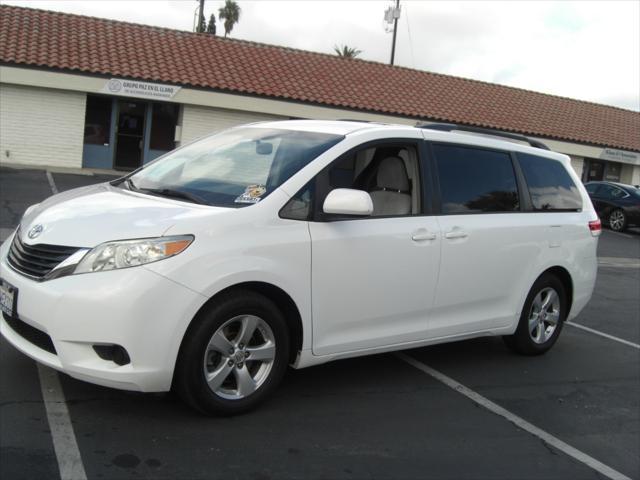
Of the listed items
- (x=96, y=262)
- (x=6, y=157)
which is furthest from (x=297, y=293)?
(x=6, y=157)

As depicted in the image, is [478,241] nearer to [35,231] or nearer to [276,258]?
[276,258]

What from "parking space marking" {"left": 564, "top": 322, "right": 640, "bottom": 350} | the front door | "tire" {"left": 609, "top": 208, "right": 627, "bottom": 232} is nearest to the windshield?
"parking space marking" {"left": 564, "top": 322, "right": 640, "bottom": 350}

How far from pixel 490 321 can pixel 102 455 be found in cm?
317

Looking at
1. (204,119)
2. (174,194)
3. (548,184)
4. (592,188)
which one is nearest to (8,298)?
(174,194)

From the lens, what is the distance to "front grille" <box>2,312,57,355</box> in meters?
3.75

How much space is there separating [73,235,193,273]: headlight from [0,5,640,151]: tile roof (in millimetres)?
17949

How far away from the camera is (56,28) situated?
22.2 metres

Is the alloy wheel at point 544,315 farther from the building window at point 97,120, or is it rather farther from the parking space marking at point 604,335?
the building window at point 97,120

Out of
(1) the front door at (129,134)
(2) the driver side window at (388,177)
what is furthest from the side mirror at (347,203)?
(1) the front door at (129,134)

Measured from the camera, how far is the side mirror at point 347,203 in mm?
4109

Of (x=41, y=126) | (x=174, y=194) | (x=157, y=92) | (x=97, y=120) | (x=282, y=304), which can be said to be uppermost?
(x=157, y=92)

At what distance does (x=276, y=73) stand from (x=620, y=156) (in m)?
14.8

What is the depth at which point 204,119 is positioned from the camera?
72.0 ft

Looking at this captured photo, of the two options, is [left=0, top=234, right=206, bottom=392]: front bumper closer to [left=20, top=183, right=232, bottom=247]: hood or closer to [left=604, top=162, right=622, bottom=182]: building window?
[left=20, top=183, right=232, bottom=247]: hood
